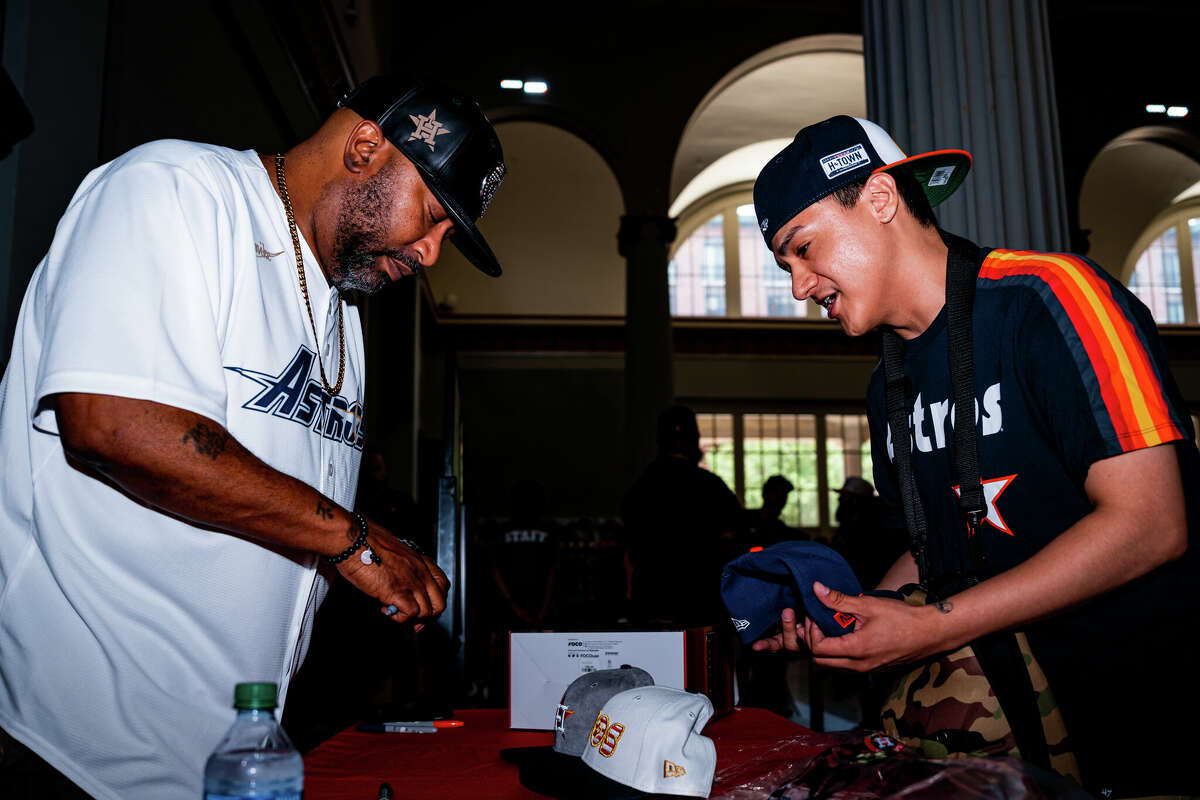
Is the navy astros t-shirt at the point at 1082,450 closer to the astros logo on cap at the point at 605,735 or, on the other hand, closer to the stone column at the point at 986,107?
the astros logo on cap at the point at 605,735

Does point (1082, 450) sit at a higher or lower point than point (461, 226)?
lower

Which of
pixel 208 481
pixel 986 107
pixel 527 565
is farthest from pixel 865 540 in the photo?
pixel 208 481

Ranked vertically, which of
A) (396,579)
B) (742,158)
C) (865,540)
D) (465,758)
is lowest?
(465,758)

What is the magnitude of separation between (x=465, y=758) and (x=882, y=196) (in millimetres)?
1368

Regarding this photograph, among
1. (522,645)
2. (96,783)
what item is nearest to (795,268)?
(522,645)

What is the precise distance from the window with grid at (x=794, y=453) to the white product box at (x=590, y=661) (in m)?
14.3

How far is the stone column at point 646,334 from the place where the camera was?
8594 millimetres

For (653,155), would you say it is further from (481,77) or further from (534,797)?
(534,797)

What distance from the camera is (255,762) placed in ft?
2.96

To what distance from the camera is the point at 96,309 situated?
1.13 meters

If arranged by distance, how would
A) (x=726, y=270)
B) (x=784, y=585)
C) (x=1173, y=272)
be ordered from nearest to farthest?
(x=784, y=585)
(x=726, y=270)
(x=1173, y=272)

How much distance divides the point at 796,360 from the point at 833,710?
10.2 m

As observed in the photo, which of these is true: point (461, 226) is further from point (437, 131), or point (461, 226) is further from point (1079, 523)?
point (1079, 523)

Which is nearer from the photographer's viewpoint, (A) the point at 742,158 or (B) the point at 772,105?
(B) the point at 772,105
